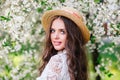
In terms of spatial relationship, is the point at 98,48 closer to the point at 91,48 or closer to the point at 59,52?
the point at 91,48

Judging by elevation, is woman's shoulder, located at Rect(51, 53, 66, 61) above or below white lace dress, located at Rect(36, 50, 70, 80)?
above

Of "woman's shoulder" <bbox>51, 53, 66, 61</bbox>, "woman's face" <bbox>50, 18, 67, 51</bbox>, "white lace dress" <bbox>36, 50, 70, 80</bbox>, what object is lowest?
"white lace dress" <bbox>36, 50, 70, 80</bbox>

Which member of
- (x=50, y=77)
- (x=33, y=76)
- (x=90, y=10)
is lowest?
(x=33, y=76)

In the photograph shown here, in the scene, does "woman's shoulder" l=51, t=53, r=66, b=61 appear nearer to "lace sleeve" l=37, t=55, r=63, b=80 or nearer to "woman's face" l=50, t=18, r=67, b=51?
"lace sleeve" l=37, t=55, r=63, b=80

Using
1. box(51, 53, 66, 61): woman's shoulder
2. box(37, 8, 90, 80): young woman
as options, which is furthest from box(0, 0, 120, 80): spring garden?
box(51, 53, 66, 61): woman's shoulder

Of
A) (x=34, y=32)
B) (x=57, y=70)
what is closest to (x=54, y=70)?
(x=57, y=70)

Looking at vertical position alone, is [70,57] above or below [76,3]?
below

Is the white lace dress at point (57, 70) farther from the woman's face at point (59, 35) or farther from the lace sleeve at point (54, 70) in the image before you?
the woman's face at point (59, 35)

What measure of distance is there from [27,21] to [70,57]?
6.57 ft

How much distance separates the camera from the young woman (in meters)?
3.48

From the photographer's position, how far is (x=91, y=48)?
554 centimetres

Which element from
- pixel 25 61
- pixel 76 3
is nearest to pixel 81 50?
pixel 76 3

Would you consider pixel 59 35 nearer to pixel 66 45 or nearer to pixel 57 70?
pixel 66 45

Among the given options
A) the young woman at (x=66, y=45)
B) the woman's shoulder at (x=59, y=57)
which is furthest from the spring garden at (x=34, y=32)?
the woman's shoulder at (x=59, y=57)
